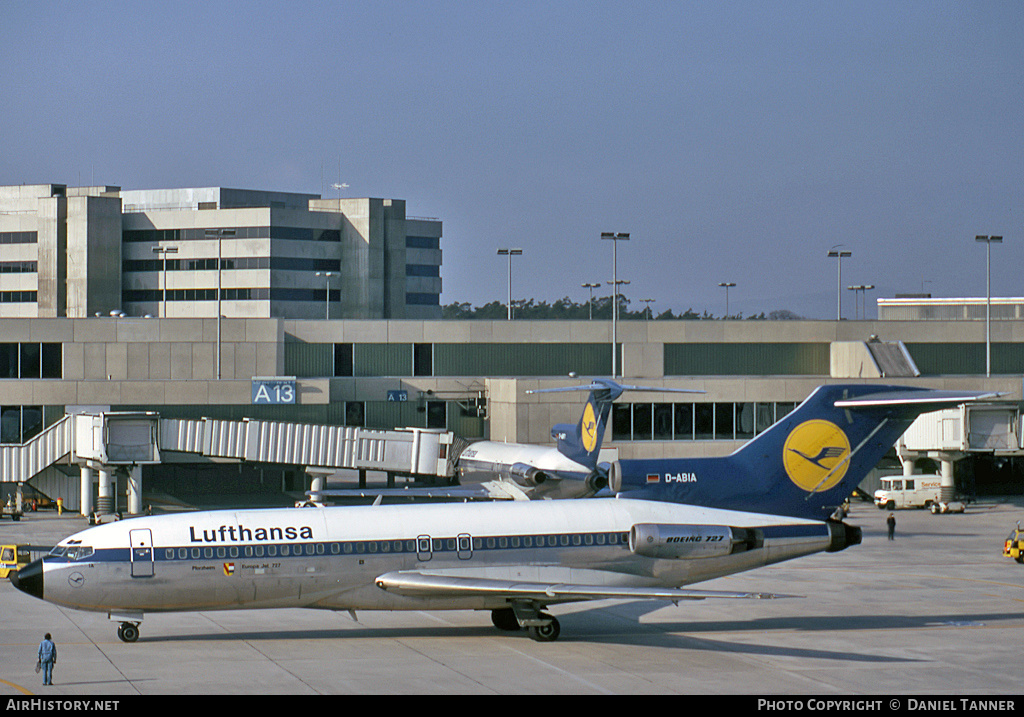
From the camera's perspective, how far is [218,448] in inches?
2936

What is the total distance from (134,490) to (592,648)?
145 ft

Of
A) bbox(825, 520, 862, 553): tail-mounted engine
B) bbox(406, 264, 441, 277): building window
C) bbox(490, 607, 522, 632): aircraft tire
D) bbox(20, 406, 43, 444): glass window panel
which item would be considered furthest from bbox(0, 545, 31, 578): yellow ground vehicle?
bbox(406, 264, 441, 277): building window

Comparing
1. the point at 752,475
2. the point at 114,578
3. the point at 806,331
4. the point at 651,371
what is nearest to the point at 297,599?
the point at 114,578

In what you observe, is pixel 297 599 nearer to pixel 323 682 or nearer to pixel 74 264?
pixel 323 682

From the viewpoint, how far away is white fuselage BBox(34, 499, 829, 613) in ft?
117

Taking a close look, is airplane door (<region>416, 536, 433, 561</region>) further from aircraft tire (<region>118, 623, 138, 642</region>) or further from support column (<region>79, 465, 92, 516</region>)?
support column (<region>79, 465, 92, 516</region>)

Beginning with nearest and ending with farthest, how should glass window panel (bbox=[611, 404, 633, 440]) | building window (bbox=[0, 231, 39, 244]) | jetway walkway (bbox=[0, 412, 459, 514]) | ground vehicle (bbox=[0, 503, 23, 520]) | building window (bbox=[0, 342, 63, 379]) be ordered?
1. jetway walkway (bbox=[0, 412, 459, 514])
2. ground vehicle (bbox=[0, 503, 23, 520])
3. building window (bbox=[0, 342, 63, 379])
4. glass window panel (bbox=[611, 404, 633, 440])
5. building window (bbox=[0, 231, 39, 244])

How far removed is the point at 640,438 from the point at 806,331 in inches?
664

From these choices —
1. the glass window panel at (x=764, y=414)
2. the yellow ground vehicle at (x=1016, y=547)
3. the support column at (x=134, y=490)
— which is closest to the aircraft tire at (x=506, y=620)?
the yellow ground vehicle at (x=1016, y=547)

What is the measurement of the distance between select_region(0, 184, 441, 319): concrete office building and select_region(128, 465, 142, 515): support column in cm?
6908

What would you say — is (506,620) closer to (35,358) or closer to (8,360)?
(35,358)

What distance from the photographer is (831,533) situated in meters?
39.8

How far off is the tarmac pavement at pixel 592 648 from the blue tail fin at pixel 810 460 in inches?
161

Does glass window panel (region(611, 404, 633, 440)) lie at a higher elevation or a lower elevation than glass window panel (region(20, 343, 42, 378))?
lower
